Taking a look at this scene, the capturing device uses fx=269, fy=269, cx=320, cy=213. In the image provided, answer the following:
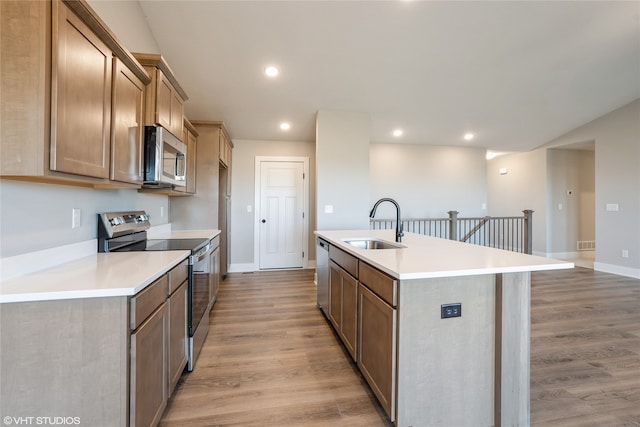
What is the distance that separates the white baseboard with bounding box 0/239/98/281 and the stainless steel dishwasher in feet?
6.03

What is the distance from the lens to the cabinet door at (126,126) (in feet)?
5.09

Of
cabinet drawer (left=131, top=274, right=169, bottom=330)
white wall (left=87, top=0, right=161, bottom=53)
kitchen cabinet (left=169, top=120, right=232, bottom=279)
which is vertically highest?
white wall (left=87, top=0, right=161, bottom=53)

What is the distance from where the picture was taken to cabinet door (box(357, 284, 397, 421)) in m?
1.37

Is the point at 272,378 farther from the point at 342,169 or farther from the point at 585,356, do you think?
the point at 342,169

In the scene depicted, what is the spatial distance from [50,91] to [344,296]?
6.64 ft

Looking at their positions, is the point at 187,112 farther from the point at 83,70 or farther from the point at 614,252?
the point at 614,252

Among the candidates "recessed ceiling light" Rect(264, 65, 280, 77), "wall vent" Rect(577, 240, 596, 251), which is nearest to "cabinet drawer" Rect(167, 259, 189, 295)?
"recessed ceiling light" Rect(264, 65, 280, 77)

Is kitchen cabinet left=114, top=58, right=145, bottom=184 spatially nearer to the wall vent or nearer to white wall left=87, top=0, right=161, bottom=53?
white wall left=87, top=0, right=161, bottom=53

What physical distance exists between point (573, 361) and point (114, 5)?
4.40 meters

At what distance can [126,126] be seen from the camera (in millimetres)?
1681

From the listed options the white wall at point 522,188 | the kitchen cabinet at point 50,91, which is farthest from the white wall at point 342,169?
the white wall at point 522,188

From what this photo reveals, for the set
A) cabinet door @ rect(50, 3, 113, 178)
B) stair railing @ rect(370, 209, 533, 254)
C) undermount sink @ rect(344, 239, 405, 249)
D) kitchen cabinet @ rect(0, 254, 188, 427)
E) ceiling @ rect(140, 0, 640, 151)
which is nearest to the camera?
kitchen cabinet @ rect(0, 254, 188, 427)

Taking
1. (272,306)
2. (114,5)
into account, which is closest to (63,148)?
(114,5)

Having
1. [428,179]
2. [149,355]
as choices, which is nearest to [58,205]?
[149,355]
